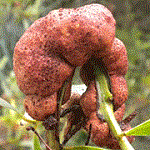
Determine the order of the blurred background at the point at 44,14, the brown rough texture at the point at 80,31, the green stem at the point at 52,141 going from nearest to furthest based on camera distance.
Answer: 1. the brown rough texture at the point at 80,31
2. the green stem at the point at 52,141
3. the blurred background at the point at 44,14

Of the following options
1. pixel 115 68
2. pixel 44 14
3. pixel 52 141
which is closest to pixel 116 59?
pixel 115 68

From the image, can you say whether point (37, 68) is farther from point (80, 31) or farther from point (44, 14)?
point (44, 14)

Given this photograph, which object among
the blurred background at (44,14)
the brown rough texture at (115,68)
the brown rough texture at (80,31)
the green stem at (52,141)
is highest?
the brown rough texture at (80,31)

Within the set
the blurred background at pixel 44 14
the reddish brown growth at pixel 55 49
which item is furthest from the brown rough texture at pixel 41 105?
the blurred background at pixel 44 14

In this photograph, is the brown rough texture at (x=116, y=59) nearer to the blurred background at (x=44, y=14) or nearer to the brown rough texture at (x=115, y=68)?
the brown rough texture at (x=115, y=68)

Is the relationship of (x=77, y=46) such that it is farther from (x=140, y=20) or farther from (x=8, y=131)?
(x=140, y=20)
